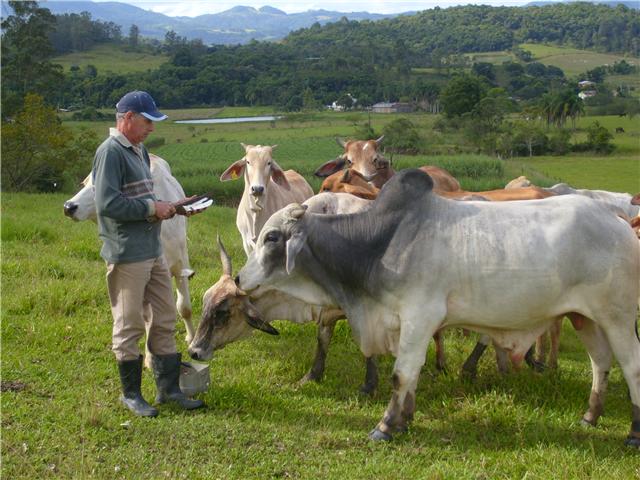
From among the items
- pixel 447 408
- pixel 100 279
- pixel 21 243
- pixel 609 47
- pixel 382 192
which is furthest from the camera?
pixel 609 47

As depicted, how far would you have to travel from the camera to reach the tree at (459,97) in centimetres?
6900

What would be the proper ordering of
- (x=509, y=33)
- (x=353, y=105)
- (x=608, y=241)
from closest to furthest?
(x=608, y=241) → (x=353, y=105) → (x=509, y=33)

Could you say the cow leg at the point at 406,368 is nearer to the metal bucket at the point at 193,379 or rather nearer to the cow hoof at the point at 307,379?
the cow hoof at the point at 307,379

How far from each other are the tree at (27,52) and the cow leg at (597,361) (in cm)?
4204

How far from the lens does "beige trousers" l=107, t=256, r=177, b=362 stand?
17.9 feet

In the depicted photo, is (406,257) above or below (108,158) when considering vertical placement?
below

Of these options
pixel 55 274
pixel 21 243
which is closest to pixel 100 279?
pixel 55 274

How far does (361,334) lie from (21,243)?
23.9 ft

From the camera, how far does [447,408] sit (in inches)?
233

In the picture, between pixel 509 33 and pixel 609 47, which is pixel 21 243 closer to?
pixel 609 47

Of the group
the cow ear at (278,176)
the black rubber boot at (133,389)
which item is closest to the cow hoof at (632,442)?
the black rubber boot at (133,389)

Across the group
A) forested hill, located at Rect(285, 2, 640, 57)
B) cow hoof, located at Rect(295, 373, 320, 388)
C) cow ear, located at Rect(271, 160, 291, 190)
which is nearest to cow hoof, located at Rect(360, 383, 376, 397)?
cow hoof, located at Rect(295, 373, 320, 388)

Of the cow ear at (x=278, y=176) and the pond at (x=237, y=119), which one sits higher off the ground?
the cow ear at (x=278, y=176)

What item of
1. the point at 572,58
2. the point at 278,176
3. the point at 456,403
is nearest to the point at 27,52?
the point at 278,176
